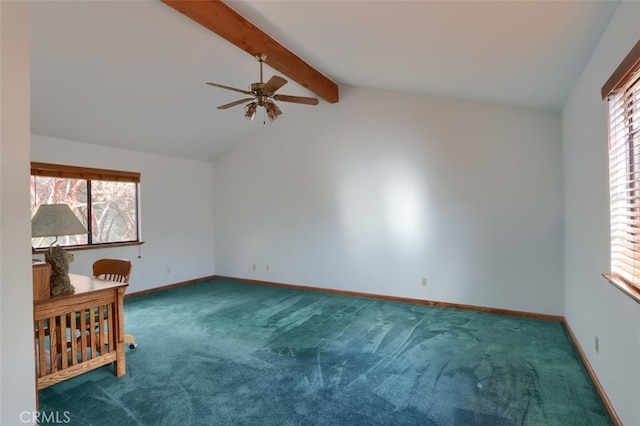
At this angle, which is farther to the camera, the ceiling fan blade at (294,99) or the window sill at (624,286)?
the ceiling fan blade at (294,99)

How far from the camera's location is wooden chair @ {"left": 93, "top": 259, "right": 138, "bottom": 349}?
3.17 meters

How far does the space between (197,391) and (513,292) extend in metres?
3.68

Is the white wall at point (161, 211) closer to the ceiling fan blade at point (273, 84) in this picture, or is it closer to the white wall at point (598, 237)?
the ceiling fan blade at point (273, 84)

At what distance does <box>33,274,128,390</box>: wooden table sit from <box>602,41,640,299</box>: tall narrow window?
3483 mm

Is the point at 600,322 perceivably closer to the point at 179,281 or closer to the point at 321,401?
the point at 321,401

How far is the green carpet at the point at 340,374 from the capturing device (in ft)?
7.00

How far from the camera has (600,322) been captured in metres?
2.29

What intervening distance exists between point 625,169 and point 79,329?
4017mm

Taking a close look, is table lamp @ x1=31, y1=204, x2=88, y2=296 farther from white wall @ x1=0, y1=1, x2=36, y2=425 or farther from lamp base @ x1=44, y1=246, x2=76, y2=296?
white wall @ x1=0, y1=1, x2=36, y2=425

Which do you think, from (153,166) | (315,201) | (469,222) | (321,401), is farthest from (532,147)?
(153,166)

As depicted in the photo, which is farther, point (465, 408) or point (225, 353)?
point (225, 353)

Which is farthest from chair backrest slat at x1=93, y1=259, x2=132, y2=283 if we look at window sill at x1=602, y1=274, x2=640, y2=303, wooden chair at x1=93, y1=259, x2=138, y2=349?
window sill at x1=602, y1=274, x2=640, y2=303

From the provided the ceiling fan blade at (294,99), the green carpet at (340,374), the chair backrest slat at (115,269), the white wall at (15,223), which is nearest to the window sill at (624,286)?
the green carpet at (340,374)

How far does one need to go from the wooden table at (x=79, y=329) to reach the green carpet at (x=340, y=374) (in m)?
0.16
